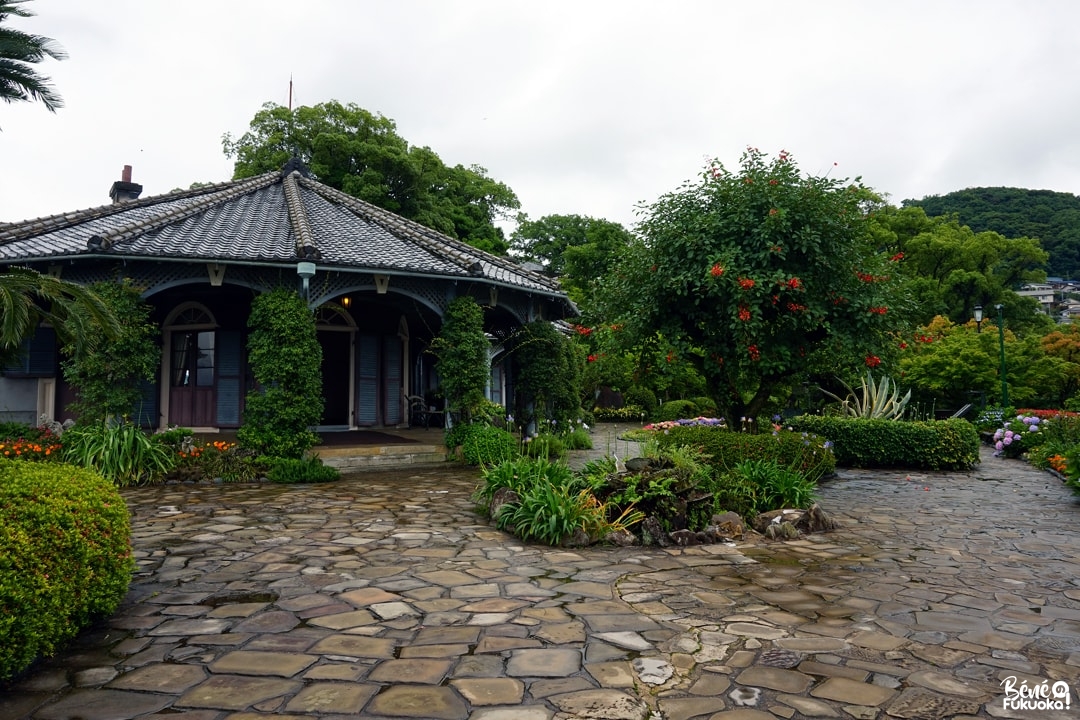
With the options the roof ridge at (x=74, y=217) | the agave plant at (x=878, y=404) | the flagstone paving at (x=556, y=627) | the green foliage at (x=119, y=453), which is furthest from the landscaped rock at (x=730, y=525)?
the roof ridge at (x=74, y=217)

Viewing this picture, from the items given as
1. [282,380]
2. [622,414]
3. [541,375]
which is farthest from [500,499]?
[622,414]

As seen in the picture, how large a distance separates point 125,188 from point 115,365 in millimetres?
10509

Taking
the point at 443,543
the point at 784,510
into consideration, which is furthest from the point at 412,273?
the point at 784,510

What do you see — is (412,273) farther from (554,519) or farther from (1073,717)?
(1073,717)

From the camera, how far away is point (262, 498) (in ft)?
27.6

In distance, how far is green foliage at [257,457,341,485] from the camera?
32.6ft

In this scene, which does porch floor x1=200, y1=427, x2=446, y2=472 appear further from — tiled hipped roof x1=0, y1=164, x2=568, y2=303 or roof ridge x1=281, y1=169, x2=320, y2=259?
roof ridge x1=281, y1=169, x2=320, y2=259

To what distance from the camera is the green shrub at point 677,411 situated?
24281 millimetres

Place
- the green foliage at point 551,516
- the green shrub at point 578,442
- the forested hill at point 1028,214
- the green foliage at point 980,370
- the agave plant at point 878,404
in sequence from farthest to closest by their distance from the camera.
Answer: the forested hill at point 1028,214
the green foliage at point 980,370
the green shrub at point 578,442
the agave plant at point 878,404
the green foliage at point 551,516

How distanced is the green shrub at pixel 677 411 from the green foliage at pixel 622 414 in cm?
128

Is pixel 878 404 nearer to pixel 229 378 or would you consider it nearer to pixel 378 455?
pixel 378 455

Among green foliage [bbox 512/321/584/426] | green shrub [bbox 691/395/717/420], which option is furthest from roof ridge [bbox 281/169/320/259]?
green shrub [bbox 691/395/717/420]

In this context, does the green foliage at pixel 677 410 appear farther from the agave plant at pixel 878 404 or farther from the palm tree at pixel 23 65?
the palm tree at pixel 23 65

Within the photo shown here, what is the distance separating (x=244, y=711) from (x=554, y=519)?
3566 mm
